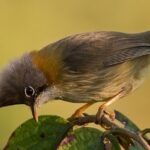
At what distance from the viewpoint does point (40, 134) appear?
344 centimetres

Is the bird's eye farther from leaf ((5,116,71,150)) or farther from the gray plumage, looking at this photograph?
leaf ((5,116,71,150))

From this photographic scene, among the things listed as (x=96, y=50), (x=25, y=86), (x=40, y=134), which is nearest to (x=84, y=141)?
A: (x=40, y=134)

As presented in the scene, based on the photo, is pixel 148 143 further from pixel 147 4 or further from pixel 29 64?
pixel 147 4

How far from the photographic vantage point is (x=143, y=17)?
7.66m

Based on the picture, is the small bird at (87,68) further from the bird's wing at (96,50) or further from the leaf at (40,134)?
the leaf at (40,134)

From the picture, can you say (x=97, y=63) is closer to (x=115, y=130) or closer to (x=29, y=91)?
(x=29, y=91)

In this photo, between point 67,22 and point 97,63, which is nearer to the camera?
point 97,63

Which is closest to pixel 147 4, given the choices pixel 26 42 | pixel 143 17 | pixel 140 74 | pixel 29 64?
pixel 143 17

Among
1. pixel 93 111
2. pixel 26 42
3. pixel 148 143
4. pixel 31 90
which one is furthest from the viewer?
pixel 26 42

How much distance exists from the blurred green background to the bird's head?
1.98 m

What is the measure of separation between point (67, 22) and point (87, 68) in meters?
2.38

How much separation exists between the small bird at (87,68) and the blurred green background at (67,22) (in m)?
1.54

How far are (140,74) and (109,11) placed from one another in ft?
8.05

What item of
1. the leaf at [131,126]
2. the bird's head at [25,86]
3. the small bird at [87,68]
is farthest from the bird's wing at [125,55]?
the leaf at [131,126]
